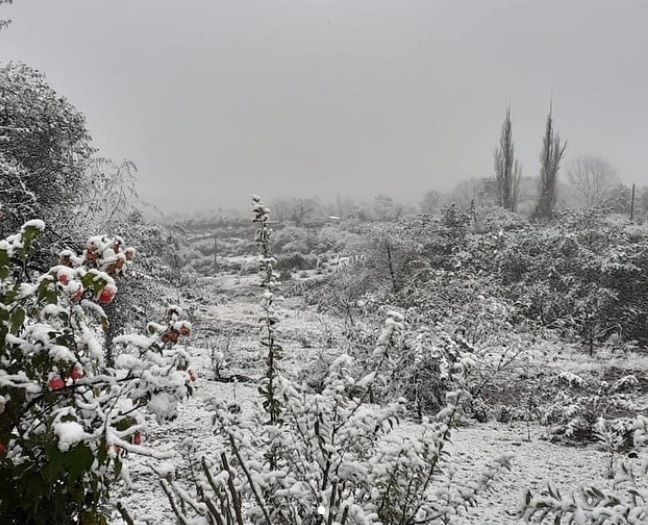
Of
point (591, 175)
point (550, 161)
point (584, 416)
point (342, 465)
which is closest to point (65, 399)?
point (342, 465)

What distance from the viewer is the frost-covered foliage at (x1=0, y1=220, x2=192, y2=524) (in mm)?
1394

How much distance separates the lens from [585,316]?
1191cm

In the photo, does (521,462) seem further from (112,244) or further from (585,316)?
(585,316)

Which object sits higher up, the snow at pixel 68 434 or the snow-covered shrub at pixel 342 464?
the snow at pixel 68 434

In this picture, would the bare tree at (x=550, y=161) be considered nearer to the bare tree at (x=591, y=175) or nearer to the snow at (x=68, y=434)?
the bare tree at (x=591, y=175)

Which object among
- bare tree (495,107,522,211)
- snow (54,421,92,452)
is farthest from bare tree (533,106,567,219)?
snow (54,421,92,452)

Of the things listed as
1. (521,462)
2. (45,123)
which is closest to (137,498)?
(521,462)

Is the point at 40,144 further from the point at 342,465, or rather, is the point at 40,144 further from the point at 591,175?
the point at 591,175

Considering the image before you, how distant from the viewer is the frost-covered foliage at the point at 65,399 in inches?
54.9

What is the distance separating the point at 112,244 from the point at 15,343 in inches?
22.8

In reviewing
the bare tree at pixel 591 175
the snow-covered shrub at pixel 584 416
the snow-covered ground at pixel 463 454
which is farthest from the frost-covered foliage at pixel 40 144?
the bare tree at pixel 591 175

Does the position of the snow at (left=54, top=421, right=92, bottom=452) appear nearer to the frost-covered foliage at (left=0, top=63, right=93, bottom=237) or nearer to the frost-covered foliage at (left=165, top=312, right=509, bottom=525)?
the frost-covered foliage at (left=165, top=312, right=509, bottom=525)

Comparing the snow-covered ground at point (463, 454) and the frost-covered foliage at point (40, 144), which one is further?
the frost-covered foliage at point (40, 144)

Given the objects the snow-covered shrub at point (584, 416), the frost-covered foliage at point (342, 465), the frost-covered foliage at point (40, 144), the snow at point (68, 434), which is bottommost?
the snow-covered shrub at point (584, 416)
